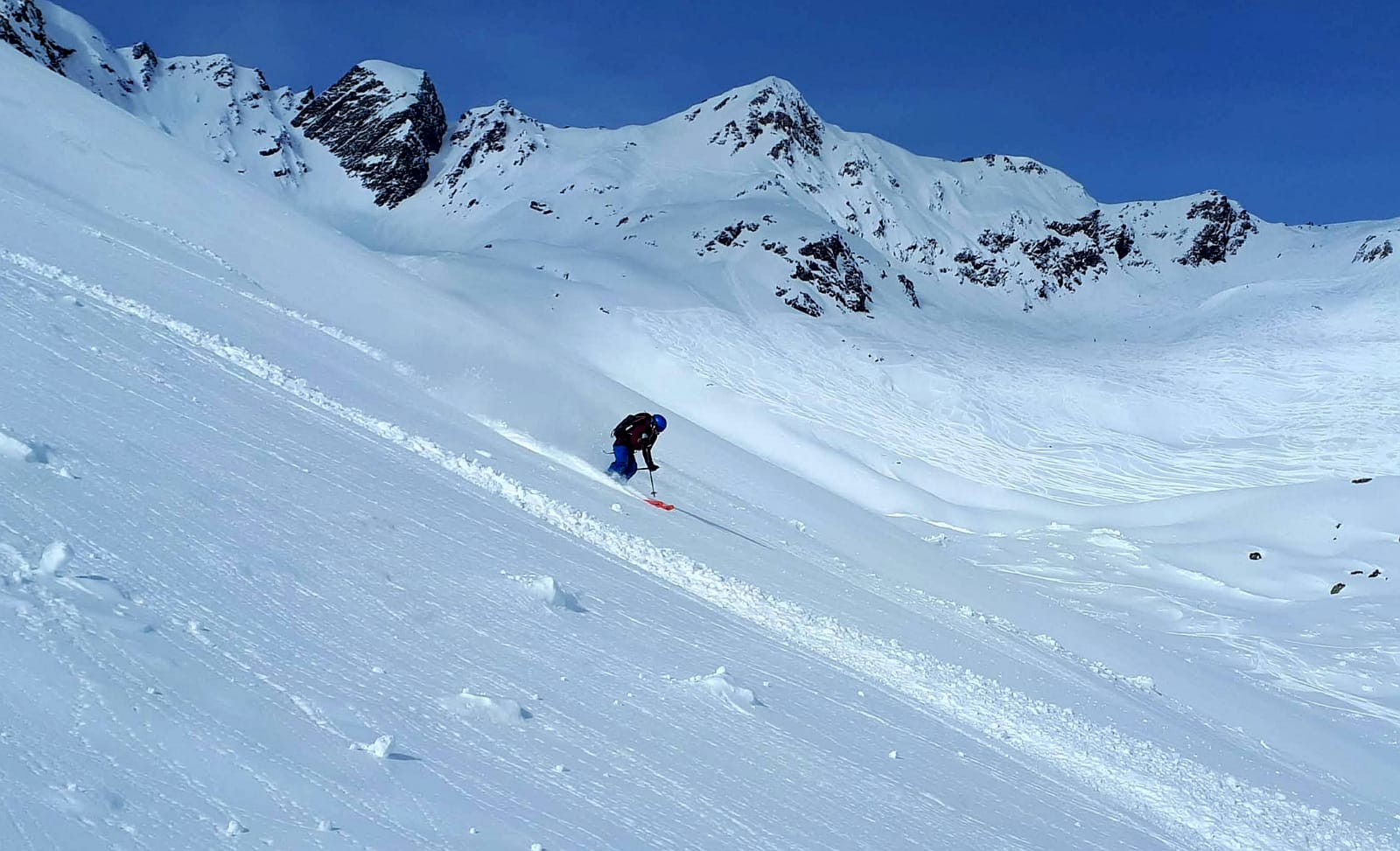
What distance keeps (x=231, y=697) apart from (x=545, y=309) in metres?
47.0

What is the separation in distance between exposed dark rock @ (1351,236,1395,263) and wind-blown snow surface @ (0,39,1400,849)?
97.9 meters

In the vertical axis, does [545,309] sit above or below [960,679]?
above

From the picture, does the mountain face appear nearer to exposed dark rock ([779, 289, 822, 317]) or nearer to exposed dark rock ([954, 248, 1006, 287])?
exposed dark rock ([954, 248, 1006, 287])

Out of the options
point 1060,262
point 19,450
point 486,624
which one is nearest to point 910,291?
point 1060,262

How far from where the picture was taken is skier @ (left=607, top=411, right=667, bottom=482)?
13328 mm

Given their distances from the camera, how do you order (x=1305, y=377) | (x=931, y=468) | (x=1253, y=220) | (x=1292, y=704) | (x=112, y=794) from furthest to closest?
(x=1253, y=220)
(x=1305, y=377)
(x=931, y=468)
(x=1292, y=704)
(x=112, y=794)

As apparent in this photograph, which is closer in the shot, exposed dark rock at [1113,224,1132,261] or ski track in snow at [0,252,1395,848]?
ski track in snow at [0,252,1395,848]

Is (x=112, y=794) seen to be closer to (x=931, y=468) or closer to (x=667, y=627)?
(x=667, y=627)

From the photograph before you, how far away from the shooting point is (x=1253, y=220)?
134875mm

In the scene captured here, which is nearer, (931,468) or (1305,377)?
(931,468)

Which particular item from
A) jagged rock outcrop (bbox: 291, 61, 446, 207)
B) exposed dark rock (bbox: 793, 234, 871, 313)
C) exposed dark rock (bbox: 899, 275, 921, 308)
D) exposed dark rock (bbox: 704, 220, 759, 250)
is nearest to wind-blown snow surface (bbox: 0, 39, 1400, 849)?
exposed dark rock (bbox: 793, 234, 871, 313)

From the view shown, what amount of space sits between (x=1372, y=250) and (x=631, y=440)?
398ft

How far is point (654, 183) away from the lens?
10881 centimetres

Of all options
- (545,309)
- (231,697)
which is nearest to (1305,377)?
(545,309)
